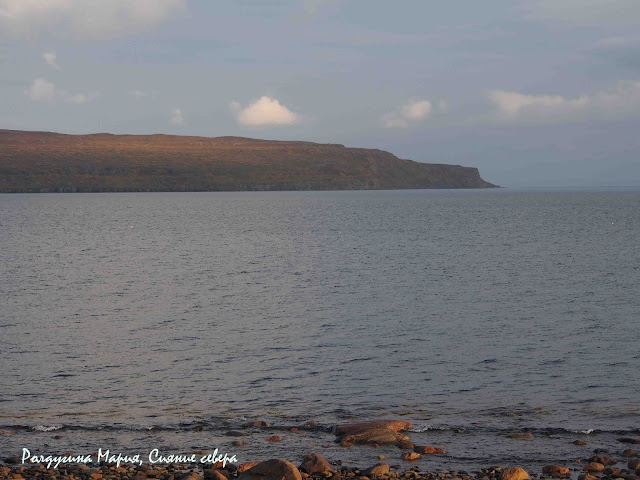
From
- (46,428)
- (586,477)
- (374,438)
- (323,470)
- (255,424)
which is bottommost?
(46,428)

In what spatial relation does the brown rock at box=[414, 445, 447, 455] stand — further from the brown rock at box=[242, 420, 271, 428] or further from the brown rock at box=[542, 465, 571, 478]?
the brown rock at box=[242, 420, 271, 428]

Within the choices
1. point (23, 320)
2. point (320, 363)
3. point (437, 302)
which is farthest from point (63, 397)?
point (437, 302)

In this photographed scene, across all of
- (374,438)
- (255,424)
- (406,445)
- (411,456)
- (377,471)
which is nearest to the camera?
(377,471)

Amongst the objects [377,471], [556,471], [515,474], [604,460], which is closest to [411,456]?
[377,471]

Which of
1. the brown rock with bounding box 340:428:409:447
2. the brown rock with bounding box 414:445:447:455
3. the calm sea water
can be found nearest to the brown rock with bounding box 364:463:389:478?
the calm sea water

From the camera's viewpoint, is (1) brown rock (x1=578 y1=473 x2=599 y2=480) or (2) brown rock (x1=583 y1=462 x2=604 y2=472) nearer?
(1) brown rock (x1=578 y1=473 x2=599 y2=480)

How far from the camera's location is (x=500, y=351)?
2592 centimetres

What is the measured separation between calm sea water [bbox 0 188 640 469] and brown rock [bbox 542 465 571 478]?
2.20 ft

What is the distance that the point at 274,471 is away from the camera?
12.9 metres

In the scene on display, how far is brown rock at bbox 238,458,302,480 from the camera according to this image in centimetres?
1274

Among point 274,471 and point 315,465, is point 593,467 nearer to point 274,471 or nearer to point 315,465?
point 315,465

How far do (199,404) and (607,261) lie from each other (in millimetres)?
42658

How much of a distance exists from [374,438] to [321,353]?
9.70 m

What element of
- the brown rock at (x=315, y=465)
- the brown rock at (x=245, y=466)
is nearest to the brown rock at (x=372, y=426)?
the brown rock at (x=315, y=465)
